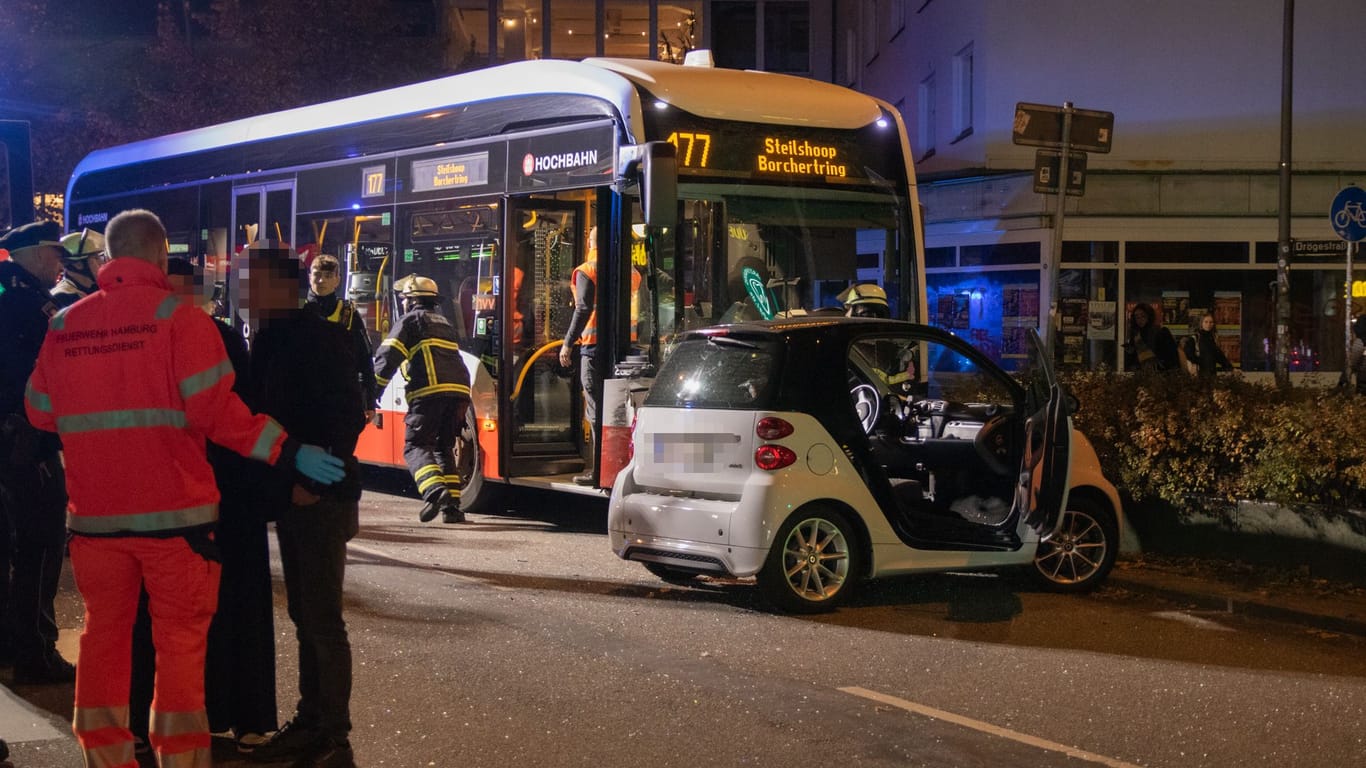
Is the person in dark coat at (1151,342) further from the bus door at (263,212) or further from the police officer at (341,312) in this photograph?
the police officer at (341,312)

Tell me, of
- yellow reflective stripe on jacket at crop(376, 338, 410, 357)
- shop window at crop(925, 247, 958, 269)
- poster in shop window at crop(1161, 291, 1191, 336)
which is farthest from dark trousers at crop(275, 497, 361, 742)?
shop window at crop(925, 247, 958, 269)

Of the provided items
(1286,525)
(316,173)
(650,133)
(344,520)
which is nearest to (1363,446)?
(1286,525)

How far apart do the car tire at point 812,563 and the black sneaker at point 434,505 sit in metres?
4.01

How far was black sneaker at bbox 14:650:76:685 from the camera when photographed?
6.57 metres

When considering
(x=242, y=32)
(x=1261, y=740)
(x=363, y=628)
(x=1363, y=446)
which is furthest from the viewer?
(x=242, y=32)

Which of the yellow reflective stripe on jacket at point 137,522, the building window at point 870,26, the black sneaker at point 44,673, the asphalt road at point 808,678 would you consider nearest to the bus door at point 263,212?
the asphalt road at point 808,678

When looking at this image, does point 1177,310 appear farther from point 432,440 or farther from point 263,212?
point 432,440

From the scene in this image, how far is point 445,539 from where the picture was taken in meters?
11.0

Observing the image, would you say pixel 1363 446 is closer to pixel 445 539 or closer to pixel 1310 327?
pixel 445 539

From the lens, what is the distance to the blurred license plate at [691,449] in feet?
27.1

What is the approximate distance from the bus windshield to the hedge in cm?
173

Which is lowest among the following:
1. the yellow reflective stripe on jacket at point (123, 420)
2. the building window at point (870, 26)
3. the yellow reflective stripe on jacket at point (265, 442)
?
the yellow reflective stripe on jacket at point (265, 442)

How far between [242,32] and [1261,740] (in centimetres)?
2749

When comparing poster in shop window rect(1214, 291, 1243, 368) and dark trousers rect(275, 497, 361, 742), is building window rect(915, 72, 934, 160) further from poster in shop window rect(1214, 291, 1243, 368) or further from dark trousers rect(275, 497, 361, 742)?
dark trousers rect(275, 497, 361, 742)
